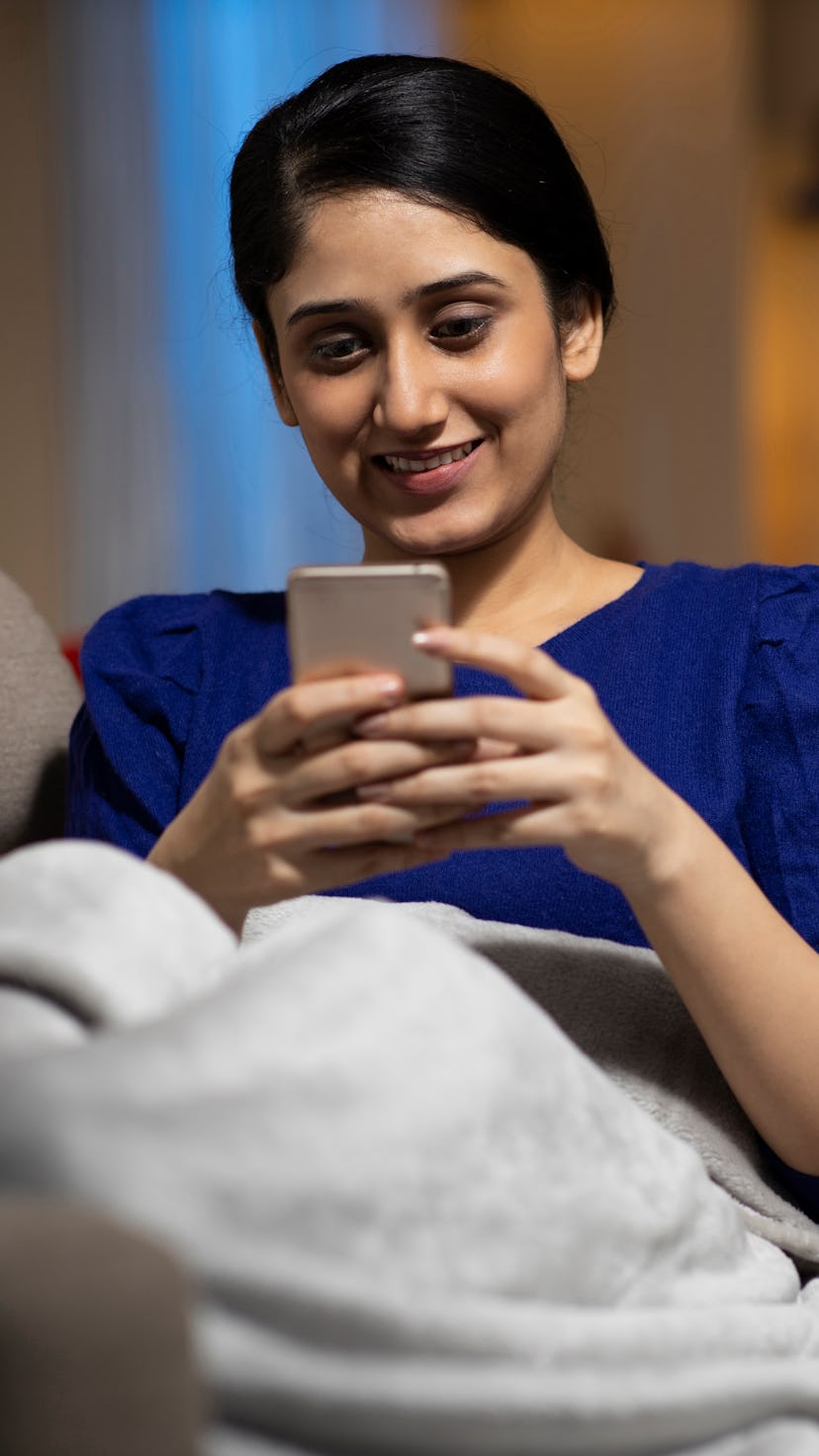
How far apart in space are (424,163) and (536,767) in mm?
581

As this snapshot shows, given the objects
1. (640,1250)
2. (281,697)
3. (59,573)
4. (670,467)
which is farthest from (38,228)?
(640,1250)

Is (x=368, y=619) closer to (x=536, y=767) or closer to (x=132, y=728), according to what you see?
(x=536, y=767)

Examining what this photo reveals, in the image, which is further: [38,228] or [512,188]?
[38,228]

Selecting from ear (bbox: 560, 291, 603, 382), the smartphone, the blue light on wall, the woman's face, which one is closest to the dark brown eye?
the woman's face

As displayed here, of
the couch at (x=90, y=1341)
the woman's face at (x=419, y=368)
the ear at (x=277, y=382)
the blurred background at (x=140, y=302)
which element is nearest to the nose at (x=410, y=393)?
the woman's face at (x=419, y=368)

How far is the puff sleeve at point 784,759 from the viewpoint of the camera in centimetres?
113

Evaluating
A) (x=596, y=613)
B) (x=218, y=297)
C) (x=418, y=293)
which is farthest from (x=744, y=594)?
(x=218, y=297)

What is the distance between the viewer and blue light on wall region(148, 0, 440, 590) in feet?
13.3

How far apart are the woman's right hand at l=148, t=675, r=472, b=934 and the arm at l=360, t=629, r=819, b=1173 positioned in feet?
0.05

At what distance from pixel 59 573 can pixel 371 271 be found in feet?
10.1

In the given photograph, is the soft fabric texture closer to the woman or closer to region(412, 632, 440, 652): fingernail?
the woman

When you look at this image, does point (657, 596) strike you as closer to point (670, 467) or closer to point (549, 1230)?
point (549, 1230)

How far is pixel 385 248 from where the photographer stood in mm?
1214

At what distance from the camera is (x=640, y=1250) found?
0.74m
